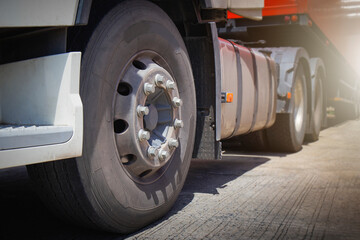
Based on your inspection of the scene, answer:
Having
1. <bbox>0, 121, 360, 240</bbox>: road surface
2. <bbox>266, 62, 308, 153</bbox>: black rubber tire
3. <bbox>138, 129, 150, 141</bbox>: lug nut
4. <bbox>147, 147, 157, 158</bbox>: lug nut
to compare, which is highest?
<bbox>138, 129, 150, 141</bbox>: lug nut

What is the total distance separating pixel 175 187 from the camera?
2469 mm

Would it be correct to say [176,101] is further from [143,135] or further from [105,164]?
[105,164]

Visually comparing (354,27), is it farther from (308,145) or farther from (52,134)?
(52,134)

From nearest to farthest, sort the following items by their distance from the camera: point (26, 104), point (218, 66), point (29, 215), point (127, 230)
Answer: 1. point (26, 104)
2. point (127, 230)
3. point (29, 215)
4. point (218, 66)

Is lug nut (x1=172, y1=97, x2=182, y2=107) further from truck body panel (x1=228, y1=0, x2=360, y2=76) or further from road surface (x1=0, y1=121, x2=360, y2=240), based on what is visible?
truck body panel (x1=228, y1=0, x2=360, y2=76)

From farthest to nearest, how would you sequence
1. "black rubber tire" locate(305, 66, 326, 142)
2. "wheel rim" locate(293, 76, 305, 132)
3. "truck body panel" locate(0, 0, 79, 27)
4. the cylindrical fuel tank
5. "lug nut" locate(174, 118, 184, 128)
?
1. "black rubber tire" locate(305, 66, 326, 142)
2. "wheel rim" locate(293, 76, 305, 132)
3. the cylindrical fuel tank
4. "lug nut" locate(174, 118, 184, 128)
5. "truck body panel" locate(0, 0, 79, 27)

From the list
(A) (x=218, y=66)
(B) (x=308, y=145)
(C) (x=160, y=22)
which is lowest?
(B) (x=308, y=145)

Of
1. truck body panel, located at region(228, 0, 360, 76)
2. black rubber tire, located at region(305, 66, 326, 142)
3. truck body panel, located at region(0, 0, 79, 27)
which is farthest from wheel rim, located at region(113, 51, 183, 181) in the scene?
black rubber tire, located at region(305, 66, 326, 142)

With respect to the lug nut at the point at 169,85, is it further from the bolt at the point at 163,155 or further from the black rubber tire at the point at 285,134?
the black rubber tire at the point at 285,134

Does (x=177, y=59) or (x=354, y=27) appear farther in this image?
(x=354, y=27)

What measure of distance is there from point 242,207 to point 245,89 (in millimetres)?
1446

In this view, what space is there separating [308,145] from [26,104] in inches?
226

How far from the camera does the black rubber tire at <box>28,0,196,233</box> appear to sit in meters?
1.80

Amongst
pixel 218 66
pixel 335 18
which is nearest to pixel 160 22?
pixel 218 66
